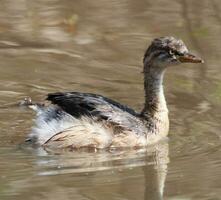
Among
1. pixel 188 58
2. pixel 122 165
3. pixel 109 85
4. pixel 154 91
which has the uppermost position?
pixel 188 58

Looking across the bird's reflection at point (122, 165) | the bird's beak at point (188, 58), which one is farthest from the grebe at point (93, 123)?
the bird's reflection at point (122, 165)

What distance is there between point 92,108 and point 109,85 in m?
1.97

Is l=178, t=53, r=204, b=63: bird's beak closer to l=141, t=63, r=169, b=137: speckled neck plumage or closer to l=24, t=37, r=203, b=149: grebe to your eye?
l=24, t=37, r=203, b=149: grebe

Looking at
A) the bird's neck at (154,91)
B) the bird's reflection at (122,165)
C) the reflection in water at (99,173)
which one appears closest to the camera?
the reflection in water at (99,173)

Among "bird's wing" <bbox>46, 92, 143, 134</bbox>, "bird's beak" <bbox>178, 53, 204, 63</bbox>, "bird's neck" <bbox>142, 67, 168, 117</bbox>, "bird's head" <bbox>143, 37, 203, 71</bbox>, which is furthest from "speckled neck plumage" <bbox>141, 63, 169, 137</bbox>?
"bird's wing" <bbox>46, 92, 143, 134</bbox>

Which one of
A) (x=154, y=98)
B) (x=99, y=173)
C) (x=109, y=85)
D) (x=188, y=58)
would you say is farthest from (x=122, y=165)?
(x=109, y=85)

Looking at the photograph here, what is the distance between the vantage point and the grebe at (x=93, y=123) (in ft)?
32.5

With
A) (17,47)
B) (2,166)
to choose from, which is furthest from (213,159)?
(17,47)

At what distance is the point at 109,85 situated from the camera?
1188 cm

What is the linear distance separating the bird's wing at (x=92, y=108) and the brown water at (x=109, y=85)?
36 centimetres

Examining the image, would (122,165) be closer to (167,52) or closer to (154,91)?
(154,91)

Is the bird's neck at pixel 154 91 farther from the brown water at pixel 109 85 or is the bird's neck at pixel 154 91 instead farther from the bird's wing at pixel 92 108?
the bird's wing at pixel 92 108

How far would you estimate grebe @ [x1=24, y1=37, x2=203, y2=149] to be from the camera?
9.91 meters

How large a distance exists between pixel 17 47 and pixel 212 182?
516 centimetres
